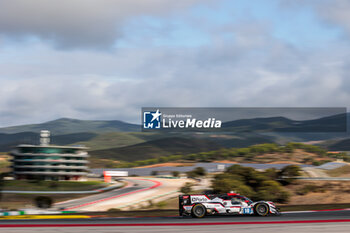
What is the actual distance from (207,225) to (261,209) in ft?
18.4

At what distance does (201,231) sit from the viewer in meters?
19.7

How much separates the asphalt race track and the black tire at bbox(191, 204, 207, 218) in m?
0.89

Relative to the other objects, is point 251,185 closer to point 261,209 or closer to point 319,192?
point 319,192

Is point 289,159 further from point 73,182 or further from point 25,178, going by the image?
point 25,178

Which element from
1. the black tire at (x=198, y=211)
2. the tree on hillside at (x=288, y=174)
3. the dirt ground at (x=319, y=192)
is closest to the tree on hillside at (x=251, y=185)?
the dirt ground at (x=319, y=192)

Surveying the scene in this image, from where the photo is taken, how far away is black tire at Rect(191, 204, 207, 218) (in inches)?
1016

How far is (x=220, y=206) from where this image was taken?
86.1 ft

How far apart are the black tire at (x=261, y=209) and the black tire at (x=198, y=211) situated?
126 inches

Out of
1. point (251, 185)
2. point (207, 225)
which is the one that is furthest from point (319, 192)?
point (207, 225)

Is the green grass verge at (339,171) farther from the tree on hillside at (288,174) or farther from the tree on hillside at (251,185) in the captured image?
the tree on hillside at (251,185)

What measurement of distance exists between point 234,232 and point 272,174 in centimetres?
5156

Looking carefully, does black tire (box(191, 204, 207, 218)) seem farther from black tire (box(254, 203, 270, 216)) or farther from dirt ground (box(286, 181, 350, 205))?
dirt ground (box(286, 181, 350, 205))

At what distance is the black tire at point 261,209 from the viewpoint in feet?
84.9

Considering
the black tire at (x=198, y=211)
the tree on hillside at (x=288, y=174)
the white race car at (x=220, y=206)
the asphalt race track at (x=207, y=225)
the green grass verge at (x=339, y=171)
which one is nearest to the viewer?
the asphalt race track at (x=207, y=225)
